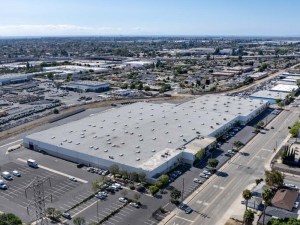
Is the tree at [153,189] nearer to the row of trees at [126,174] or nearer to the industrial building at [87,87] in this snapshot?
the row of trees at [126,174]

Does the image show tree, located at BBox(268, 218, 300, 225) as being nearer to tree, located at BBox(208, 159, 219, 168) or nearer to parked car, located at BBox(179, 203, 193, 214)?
parked car, located at BBox(179, 203, 193, 214)

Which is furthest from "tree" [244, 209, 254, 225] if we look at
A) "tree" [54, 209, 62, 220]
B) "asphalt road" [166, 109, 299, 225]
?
"tree" [54, 209, 62, 220]

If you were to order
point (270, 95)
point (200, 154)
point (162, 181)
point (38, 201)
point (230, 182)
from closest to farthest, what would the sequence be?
point (38, 201) → point (162, 181) → point (230, 182) → point (200, 154) → point (270, 95)

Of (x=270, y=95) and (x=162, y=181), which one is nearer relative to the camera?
(x=162, y=181)

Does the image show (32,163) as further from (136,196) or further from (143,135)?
(136,196)

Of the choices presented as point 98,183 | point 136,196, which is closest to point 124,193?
point 136,196

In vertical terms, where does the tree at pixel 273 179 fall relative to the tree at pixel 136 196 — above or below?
above

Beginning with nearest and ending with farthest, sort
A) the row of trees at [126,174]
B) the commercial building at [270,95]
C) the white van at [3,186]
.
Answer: the row of trees at [126,174] → the white van at [3,186] → the commercial building at [270,95]

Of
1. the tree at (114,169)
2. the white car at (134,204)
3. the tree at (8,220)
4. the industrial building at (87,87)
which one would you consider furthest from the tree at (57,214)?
the industrial building at (87,87)
